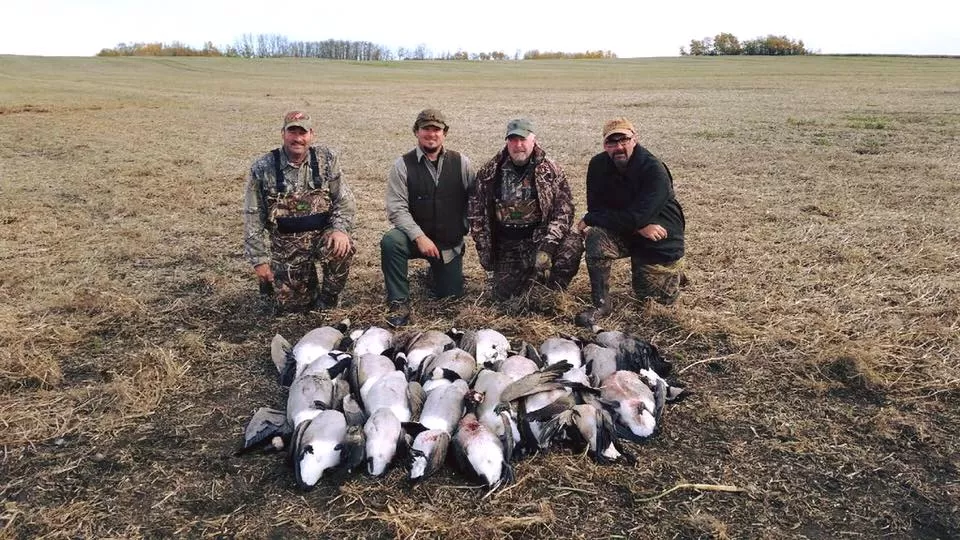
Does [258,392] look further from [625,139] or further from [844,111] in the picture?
[844,111]

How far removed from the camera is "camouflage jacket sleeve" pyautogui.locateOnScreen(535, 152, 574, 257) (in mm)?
5816

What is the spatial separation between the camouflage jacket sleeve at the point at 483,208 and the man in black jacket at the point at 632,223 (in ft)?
2.54

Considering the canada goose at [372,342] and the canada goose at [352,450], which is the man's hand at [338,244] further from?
the canada goose at [352,450]

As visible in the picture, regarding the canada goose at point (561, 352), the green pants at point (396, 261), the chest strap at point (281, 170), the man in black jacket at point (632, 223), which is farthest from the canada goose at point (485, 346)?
the chest strap at point (281, 170)

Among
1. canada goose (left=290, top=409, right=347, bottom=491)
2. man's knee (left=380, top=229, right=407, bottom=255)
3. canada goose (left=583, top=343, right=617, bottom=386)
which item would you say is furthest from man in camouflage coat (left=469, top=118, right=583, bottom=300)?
canada goose (left=290, top=409, right=347, bottom=491)

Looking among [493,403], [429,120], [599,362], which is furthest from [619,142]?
[493,403]

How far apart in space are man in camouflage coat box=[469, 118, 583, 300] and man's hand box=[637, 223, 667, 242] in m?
0.54

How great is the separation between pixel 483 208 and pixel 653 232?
1.37 meters

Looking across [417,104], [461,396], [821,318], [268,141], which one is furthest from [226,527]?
[417,104]

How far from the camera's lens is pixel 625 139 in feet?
18.2

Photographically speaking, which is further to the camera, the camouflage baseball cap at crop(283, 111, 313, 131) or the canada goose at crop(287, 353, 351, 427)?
the camouflage baseball cap at crop(283, 111, 313, 131)

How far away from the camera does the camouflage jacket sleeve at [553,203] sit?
582 cm

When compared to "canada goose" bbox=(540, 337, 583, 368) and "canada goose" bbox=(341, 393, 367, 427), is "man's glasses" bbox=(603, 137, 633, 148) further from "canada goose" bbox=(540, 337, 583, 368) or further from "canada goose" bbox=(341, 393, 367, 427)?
"canada goose" bbox=(341, 393, 367, 427)

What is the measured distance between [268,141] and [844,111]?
15.2 meters
